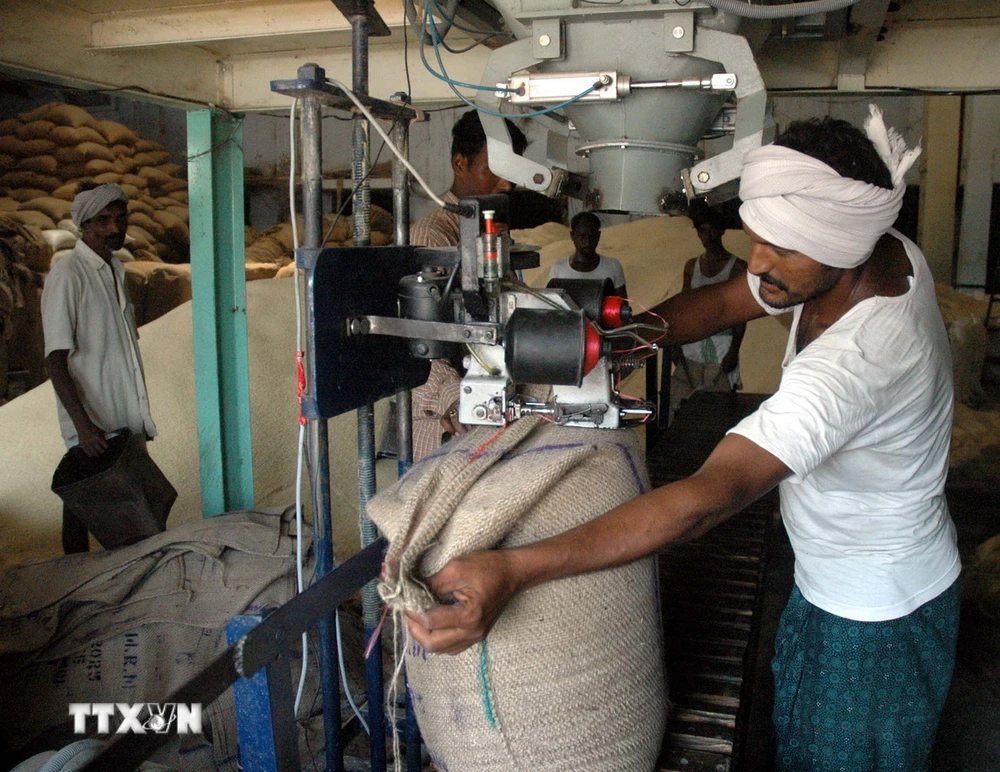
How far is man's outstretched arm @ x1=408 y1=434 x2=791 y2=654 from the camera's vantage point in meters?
0.98

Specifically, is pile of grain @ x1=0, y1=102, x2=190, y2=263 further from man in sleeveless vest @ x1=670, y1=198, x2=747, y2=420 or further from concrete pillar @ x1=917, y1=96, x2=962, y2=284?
concrete pillar @ x1=917, y1=96, x2=962, y2=284

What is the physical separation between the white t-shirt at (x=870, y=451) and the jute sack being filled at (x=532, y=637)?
256 millimetres

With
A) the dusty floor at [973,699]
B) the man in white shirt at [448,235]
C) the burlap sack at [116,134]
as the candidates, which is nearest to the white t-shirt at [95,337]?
the man in white shirt at [448,235]

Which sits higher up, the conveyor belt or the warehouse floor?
the conveyor belt

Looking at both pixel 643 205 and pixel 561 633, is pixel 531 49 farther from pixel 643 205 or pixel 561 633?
pixel 561 633

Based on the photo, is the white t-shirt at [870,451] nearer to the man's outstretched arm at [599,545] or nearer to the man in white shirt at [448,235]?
the man's outstretched arm at [599,545]

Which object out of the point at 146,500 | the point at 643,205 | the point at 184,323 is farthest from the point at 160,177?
the point at 643,205

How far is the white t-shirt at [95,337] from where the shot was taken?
3.41 m

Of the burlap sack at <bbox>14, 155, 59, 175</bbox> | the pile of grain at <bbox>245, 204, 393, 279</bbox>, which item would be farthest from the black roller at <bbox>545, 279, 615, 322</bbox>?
the burlap sack at <bbox>14, 155, 59, 175</bbox>

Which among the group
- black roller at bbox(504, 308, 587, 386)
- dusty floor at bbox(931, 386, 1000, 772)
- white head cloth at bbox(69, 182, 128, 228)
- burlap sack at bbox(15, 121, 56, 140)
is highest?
burlap sack at bbox(15, 121, 56, 140)

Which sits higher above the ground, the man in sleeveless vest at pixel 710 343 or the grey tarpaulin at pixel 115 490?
the man in sleeveless vest at pixel 710 343

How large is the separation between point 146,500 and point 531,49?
2390 millimetres

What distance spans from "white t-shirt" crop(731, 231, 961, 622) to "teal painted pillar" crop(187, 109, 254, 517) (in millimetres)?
2710

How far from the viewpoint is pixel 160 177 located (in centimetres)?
708
